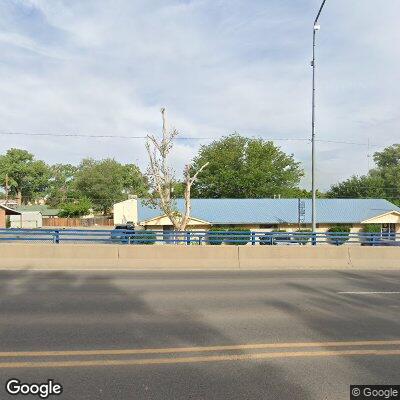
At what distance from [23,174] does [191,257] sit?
303 ft

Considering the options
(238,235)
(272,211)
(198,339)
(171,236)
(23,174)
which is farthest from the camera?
(23,174)

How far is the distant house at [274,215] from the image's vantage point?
37469 millimetres

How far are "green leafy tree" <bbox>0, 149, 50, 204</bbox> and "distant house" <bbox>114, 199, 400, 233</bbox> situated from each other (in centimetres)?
6451

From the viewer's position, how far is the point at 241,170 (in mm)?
58219

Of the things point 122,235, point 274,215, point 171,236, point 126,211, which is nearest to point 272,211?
point 274,215

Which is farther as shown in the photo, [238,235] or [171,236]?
[171,236]

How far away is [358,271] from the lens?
13.4 metres

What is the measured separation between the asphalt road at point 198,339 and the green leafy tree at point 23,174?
92540mm

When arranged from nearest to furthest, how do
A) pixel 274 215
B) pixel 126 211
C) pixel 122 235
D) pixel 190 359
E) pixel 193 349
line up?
pixel 190 359, pixel 193 349, pixel 122 235, pixel 274 215, pixel 126 211

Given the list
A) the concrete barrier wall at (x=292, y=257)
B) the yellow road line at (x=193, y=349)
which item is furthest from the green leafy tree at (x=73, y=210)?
the yellow road line at (x=193, y=349)

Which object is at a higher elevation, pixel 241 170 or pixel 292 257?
pixel 241 170

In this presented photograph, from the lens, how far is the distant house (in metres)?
37.5

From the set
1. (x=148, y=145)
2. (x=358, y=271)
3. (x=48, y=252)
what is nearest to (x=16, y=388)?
(x=48, y=252)

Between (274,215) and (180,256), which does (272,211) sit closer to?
(274,215)
